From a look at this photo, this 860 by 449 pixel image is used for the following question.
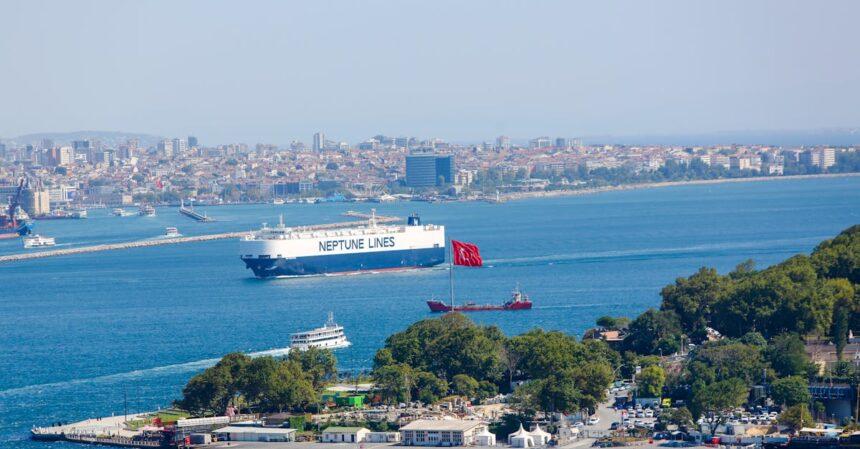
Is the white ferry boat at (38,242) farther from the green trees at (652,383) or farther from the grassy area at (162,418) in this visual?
the green trees at (652,383)

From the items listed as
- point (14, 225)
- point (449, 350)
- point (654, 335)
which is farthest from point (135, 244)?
point (449, 350)

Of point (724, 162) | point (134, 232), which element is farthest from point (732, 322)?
point (724, 162)

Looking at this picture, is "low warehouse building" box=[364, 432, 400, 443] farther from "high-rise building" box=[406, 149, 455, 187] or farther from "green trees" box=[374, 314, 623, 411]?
"high-rise building" box=[406, 149, 455, 187]

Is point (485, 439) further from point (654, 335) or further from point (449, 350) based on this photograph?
point (654, 335)

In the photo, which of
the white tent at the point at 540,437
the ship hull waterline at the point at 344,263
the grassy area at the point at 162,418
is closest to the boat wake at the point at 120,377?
the grassy area at the point at 162,418

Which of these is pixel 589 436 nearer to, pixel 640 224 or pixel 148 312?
pixel 148 312

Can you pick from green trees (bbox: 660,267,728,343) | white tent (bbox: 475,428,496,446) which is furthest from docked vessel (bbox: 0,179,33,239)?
white tent (bbox: 475,428,496,446)
